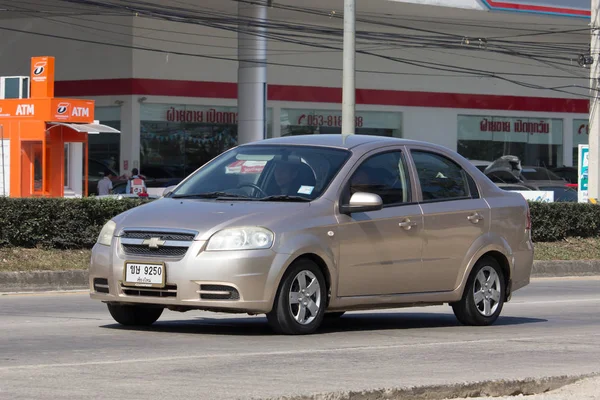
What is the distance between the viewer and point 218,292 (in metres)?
9.12

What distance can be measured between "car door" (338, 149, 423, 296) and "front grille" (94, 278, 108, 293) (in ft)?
6.19

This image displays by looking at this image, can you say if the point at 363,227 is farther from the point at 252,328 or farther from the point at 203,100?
the point at 203,100

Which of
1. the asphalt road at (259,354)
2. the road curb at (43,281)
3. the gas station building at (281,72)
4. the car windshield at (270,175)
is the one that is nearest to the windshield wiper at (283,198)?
the car windshield at (270,175)

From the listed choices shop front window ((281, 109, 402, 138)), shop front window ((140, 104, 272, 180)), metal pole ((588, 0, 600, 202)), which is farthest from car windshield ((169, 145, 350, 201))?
shop front window ((281, 109, 402, 138))

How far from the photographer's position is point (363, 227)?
10.0m

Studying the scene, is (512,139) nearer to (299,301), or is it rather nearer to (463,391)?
(299,301)

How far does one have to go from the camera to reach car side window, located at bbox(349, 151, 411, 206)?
33.6 feet

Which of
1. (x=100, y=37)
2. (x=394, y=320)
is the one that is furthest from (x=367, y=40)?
(x=394, y=320)

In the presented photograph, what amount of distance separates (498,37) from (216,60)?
45.6 feet

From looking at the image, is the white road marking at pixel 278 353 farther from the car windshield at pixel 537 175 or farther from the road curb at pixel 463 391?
the car windshield at pixel 537 175

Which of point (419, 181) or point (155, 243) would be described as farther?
point (419, 181)

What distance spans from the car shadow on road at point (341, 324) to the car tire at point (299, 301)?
1.15 feet

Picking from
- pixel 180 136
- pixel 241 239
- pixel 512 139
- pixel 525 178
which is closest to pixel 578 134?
pixel 512 139

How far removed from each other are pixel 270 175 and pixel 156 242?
135 cm
